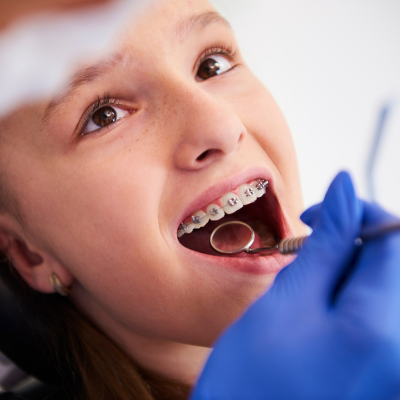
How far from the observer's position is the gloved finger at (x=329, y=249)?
677mm

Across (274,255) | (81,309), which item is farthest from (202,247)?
(81,309)

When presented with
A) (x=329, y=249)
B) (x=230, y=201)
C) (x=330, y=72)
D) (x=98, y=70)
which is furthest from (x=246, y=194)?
(x=330, y=72)

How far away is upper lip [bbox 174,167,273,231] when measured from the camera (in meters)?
0.92

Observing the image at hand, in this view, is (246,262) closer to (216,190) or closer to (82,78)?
(216,190)

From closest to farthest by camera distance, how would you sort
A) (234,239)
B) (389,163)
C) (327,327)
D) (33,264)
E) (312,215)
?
(327,327) → (312,215) → (234,239) → (33,264) → (389,163)

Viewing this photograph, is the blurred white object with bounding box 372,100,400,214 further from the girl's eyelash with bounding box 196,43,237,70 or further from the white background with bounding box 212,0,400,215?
the girl's eyelash with bounding box 196,43,237,70

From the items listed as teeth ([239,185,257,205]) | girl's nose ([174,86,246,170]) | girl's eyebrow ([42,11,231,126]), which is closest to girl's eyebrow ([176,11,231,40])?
girl's eyebrow ([42,11,231,126])

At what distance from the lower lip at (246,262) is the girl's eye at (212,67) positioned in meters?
0.46

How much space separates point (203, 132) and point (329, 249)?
36 cm

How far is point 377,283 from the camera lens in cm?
63

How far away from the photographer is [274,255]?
3.25 ft

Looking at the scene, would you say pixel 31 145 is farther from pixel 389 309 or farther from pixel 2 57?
pixel 389 309

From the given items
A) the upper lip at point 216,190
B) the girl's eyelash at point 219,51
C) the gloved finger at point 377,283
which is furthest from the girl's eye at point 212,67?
the gloved finger at point 377,283

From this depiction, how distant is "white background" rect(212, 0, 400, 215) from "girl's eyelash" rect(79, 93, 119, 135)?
0.76m
